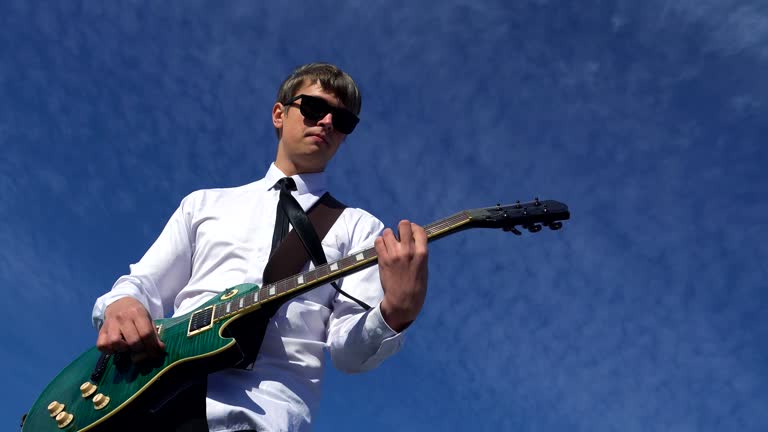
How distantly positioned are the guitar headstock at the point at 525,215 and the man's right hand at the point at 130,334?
6.61ft

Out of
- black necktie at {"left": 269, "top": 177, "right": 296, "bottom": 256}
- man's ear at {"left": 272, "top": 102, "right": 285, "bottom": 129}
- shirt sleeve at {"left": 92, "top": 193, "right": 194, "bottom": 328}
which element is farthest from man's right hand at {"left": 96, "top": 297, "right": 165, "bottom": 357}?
man's ear at {"left": 272, "top": 102, "right": 285, "bottom": 129}

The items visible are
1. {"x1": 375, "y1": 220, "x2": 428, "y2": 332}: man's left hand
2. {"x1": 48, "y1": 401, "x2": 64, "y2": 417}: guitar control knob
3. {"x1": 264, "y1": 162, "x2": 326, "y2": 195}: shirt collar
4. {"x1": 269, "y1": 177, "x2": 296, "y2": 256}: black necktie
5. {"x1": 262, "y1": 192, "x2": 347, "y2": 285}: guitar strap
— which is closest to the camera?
{"x1": 375, "y1": 220, "x2": 428, "y2": 332}: man's left hand

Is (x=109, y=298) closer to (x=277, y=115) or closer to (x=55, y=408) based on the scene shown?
(x=55, y=408)

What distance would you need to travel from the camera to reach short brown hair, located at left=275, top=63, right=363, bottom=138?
4.90 meters

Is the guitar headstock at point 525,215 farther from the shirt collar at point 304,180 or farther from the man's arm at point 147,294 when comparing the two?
the man's arm at point 147,294

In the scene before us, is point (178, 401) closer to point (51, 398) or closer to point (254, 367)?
point (254, 367)

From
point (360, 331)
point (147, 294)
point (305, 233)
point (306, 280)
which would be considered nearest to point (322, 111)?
point (305, 233)

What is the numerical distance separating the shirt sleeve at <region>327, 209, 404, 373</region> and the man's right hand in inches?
37.3

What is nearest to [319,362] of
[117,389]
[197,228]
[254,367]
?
[254,367]

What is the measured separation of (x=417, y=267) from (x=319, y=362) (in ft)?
2.66

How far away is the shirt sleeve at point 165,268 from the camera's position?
4.16 metres

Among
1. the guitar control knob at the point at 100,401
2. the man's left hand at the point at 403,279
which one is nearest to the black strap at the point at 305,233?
the man's left hand at the point at 403,279

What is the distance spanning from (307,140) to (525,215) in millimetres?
1607

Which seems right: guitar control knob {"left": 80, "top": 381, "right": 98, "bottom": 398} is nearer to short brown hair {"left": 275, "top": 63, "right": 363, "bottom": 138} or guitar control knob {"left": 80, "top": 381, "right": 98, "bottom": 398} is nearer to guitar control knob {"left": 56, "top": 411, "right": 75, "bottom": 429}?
Answer: guitar control knob {"left": 56, "top": 411, "right": 75, "bottom": 429}
